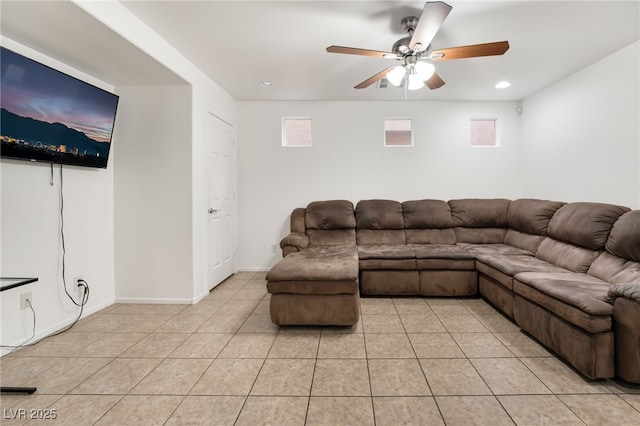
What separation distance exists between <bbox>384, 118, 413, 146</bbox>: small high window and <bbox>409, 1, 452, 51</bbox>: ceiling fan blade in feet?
7.36

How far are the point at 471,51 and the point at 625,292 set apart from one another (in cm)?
182

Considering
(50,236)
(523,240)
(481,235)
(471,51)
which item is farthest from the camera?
(481,235)

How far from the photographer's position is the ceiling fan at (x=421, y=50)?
5.50 ft

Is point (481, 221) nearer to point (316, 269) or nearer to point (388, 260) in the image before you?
point (388, 260)

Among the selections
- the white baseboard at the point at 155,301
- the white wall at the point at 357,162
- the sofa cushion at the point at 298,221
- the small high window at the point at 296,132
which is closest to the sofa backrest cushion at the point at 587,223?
the white wall at the point at 357,162

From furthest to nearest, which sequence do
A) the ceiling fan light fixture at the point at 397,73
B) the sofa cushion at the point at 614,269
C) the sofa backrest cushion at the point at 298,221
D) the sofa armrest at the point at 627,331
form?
the sofa backrest cushion at the point at 298,221
the ceiling fan light fixture at the point at 397,73
the sofa cushion at the point at 614,269
the sofa armrest at the point at 627,331

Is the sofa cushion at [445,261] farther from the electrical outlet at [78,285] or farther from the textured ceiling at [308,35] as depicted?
the electrical outlet at [78,285]

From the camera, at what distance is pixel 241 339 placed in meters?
2.24

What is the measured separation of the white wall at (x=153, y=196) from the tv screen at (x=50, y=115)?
314 millimetres

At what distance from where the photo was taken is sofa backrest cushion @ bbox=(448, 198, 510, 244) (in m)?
3.72

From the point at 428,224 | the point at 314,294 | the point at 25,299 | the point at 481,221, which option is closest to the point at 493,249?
the point at 481,221

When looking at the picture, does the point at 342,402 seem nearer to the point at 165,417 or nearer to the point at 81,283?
the point at 165,417

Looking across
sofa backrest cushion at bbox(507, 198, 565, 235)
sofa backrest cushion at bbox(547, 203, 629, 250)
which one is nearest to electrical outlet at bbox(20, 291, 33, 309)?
sofa backrest cushion at bbox(547, 203, 629, 250)

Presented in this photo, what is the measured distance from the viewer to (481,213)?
377 cm
